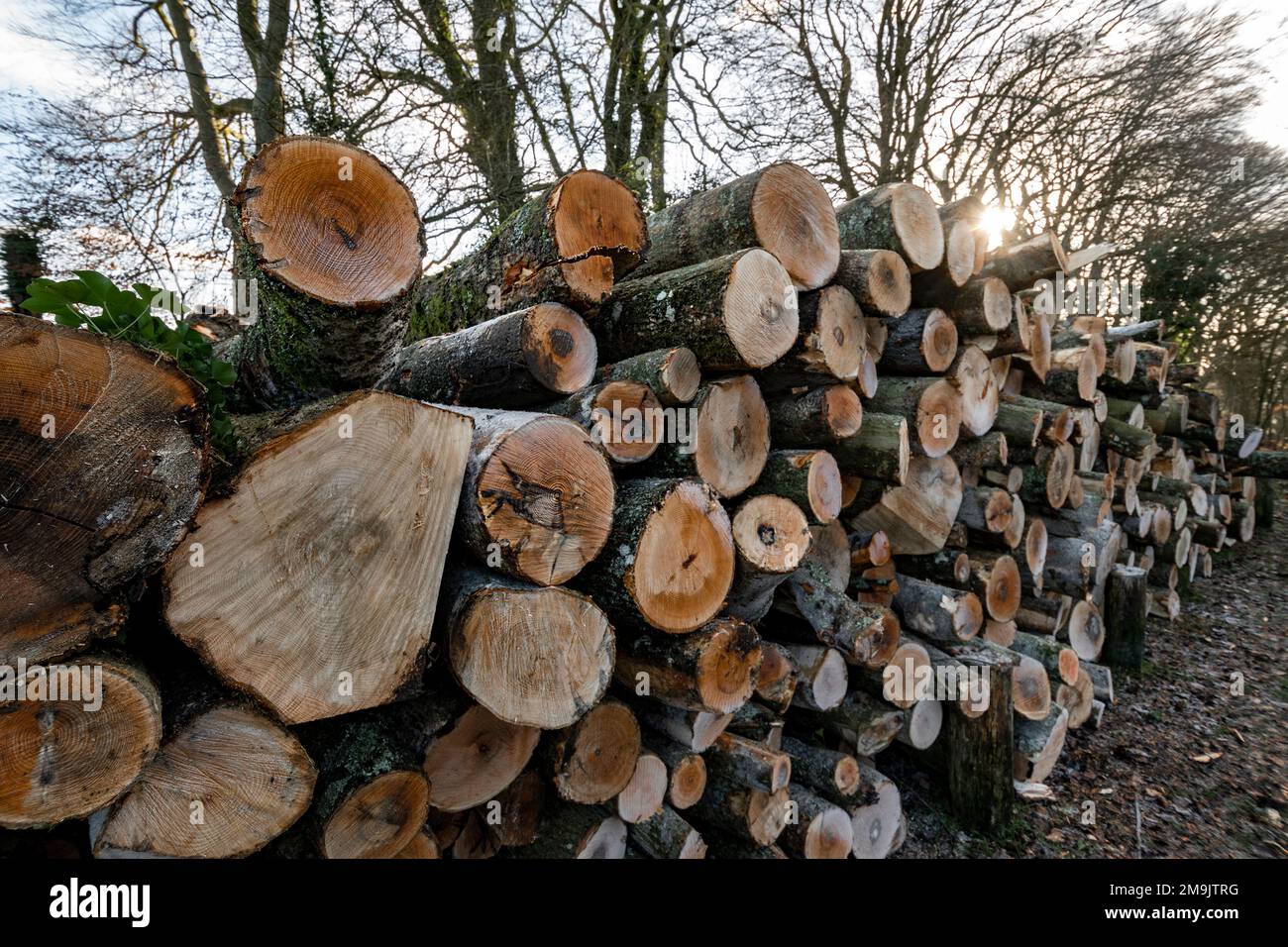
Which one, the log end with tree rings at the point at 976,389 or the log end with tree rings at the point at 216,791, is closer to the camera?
the log end with tree rings at the point at 216,791

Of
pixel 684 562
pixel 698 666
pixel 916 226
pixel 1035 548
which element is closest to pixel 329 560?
pixel 684 562

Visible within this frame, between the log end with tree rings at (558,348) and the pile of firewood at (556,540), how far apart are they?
16 mm

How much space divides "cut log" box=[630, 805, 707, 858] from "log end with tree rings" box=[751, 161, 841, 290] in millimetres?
2004

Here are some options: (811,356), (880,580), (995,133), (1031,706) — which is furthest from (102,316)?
(995,133)

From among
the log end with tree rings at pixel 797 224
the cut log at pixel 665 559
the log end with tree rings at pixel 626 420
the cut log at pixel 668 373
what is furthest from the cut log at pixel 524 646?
the log end with tree rings at pixel 797 224

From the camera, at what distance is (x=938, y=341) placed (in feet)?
9.52

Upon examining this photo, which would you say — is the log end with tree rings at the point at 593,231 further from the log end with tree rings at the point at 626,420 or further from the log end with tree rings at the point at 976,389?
the log end with tree rings at the point at 976,389

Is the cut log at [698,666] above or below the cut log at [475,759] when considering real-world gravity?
above

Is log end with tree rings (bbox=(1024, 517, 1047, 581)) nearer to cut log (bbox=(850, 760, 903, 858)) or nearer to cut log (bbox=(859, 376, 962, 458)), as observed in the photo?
cut log (bbox=(859, 376, 962, 458))

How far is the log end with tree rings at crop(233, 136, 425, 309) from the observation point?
1.28m

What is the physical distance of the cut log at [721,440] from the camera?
2.04m

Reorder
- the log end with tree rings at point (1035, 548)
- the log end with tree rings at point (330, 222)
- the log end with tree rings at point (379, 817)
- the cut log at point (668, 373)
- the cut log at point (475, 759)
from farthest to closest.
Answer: the log end with tree rings at point (1035, 548) → the cut log at point (668, 373) → the cut log at point (475, 759) → the log end with tree rings at point (379, 817) → the log end with tree rings at point (330, 222)

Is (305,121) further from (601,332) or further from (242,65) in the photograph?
(601,332)
